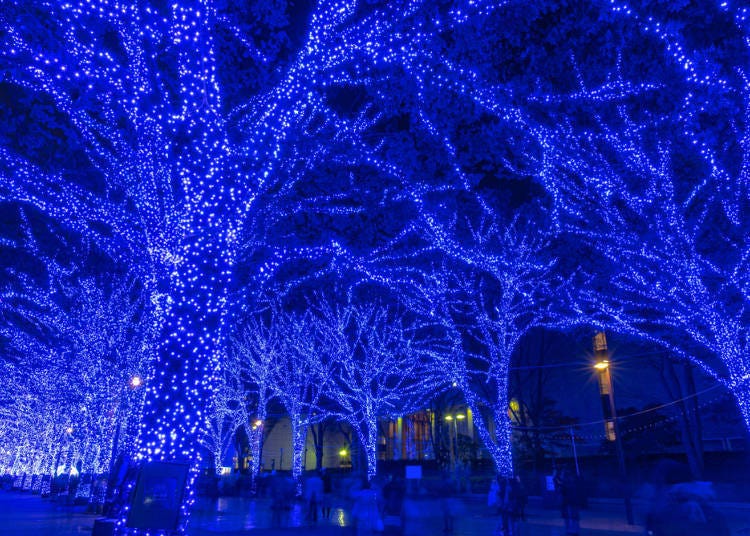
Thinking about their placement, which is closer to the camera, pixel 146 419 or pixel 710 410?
pixel 146 419

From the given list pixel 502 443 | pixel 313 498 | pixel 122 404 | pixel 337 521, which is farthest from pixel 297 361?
pixel 502 443

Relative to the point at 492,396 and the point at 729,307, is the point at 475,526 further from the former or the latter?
the point at 729,307

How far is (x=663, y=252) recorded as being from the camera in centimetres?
1115

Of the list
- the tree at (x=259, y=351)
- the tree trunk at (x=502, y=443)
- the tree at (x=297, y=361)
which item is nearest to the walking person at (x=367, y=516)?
the tree trunk at (x=502, y=443)

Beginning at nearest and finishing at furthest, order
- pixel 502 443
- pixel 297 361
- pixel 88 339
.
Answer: pixel 502 443 → pixel 88 339 → pixel 297 361

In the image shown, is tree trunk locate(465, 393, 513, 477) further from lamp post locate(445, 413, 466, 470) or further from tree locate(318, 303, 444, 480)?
lamp post locate(445, 413, 466, 470)

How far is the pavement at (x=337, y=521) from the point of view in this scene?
43.4ft

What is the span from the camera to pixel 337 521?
17.4m

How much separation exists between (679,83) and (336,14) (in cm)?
780

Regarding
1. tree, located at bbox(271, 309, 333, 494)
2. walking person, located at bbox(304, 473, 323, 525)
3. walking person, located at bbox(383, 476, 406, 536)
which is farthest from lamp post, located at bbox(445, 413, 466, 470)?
walking person, located at bbox(383, 476, 406, 536)

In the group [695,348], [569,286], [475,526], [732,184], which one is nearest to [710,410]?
[695,348]

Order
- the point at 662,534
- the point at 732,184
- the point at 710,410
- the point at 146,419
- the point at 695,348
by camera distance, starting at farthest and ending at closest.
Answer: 1. the point at 710,410
2. the point at 695,348
3. the point at 732,184
4. the point at 662,534
5. the point at 146,419

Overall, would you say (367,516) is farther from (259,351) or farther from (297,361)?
(259,351)

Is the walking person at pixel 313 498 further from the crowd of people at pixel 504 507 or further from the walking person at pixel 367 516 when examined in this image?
the walking person at pixel 367 516
